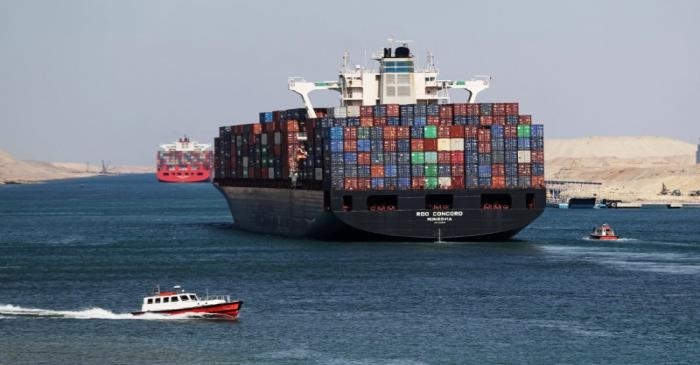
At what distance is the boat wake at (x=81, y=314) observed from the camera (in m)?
73.0

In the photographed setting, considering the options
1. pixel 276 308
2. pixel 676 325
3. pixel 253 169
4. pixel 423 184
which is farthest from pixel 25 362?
pixel 253 169

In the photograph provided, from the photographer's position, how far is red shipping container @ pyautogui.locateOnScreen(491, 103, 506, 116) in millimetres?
115062

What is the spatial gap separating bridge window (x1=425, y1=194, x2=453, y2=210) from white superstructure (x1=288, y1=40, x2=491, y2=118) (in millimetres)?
13342

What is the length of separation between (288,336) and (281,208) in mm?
63033

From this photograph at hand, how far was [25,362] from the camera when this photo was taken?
62250 mm

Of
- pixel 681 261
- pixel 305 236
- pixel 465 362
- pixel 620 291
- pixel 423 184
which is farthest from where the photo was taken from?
pixel 305 236

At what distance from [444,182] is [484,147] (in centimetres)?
432

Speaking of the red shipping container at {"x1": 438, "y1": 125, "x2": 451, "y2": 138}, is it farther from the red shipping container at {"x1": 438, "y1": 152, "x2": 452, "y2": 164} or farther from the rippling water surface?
the rippling water surface

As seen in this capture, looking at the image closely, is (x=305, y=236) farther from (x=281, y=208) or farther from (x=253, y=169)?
(x=253, y=169)

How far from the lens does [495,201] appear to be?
114688 mm

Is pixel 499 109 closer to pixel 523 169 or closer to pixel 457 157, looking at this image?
pixel 523 169

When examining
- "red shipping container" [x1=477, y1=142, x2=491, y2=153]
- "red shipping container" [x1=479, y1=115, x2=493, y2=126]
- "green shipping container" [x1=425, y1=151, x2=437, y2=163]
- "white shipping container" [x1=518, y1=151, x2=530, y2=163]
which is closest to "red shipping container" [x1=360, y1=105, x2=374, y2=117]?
"green shipping container" [x1=425, y1=151, x2=437, y2=163]

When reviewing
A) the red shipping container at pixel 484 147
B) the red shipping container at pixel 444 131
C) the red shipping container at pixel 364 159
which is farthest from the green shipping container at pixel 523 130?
the red shipping container at pixel 364 159

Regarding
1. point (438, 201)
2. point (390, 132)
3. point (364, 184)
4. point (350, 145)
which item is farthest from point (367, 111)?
point (438, 201)
